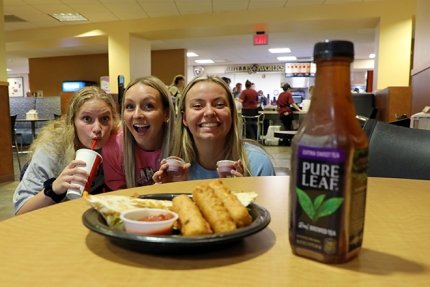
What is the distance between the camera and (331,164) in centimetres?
49

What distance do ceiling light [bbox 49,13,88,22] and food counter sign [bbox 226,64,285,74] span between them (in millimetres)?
9784

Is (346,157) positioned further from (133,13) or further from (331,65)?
(133,13)

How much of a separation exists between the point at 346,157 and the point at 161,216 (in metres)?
0.31

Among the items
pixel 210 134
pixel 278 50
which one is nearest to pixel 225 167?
pixel 210 134

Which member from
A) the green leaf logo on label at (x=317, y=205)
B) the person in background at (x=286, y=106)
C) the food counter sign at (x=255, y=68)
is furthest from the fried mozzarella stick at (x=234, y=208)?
the food counter sign at (x=255, y=68)

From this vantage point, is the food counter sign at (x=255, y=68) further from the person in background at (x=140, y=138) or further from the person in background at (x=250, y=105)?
the person in background at (x=140, y=138)

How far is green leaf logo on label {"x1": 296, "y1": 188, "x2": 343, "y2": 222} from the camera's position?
0.49m

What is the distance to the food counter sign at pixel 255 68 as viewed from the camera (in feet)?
53.7

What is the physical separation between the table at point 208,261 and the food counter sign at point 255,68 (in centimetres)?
1614

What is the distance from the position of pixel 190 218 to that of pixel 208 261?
2.9 inches

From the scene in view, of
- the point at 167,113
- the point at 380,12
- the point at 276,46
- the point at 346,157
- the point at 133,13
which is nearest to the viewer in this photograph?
the point at 346,157

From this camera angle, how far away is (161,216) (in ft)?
2.01

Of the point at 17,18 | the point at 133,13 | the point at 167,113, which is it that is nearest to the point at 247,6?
the point at 133,13

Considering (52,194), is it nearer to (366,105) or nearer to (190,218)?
Answer: (190,218)
